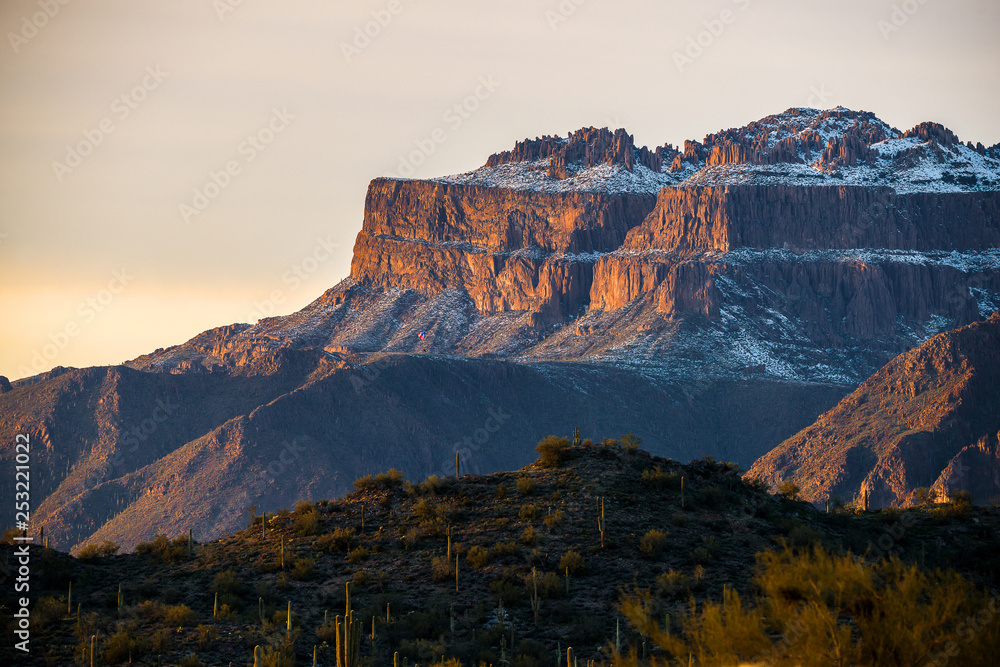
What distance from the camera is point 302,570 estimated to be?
56.6 m

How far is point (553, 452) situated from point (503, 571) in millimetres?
13112

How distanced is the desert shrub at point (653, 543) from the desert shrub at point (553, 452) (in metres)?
11.2

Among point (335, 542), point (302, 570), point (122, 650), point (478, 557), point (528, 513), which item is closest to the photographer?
point (122, 650)

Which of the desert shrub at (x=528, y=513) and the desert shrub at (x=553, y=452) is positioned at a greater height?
the desert shrub at (x=553, y=452)

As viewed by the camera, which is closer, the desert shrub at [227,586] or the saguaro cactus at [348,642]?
the saguaro cactus at [348,642]

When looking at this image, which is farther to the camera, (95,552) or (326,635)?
(95,552)

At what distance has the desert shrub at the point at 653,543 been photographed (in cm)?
5616

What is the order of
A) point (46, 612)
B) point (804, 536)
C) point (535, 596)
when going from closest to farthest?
1. point (535, 596)
2. point (46, 612)
3. point (804, 536)

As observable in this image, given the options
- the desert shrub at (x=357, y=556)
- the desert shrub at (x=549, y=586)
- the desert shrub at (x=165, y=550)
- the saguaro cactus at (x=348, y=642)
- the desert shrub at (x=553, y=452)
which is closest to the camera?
the saguaro cactus at (x=348, y=642)

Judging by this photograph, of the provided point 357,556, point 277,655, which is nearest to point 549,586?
point 357,556

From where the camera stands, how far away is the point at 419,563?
188 feet

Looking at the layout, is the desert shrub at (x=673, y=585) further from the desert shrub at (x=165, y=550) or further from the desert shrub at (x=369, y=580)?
the desert shrub at (x=165, y=550)

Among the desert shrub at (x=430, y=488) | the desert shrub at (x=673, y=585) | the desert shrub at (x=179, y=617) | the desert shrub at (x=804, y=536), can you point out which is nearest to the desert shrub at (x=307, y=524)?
the desert shrub at (x=430, y=488)

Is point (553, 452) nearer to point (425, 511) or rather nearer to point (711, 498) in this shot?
point (425, 511)
